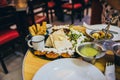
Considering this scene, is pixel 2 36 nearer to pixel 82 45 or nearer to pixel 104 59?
pixel 82 45

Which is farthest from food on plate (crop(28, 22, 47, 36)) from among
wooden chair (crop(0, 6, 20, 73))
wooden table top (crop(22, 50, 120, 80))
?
wooden chair (crop(0, 6, 20, 73))

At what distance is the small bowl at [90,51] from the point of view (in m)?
0.85

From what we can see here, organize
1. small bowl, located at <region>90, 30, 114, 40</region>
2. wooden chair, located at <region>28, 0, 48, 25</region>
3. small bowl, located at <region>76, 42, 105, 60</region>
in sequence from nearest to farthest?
small bowl, located at <region>76, 42, 105, 60</region>
small bowl, located at <region>90, 30, 114, 40</region>
wooden chair, located at <region>28, 0, 48, 25</region>

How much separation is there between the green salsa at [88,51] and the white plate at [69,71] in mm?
55

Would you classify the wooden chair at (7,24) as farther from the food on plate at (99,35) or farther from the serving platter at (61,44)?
the food on plate at (99,35)

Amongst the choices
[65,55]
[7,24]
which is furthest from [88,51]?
[7,24]

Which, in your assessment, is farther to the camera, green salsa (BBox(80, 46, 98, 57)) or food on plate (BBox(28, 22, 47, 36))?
food on plate (BBox(28, 22, 47, 36))

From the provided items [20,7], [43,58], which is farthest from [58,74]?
[20,7]

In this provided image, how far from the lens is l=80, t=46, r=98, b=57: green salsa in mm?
875

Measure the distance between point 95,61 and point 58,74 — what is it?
25cm

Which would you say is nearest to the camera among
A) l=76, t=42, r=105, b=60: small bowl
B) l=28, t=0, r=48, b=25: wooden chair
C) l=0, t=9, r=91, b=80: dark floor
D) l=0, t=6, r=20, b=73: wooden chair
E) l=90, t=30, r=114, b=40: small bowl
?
l=76, t=42, r=105, b=60: small bowl

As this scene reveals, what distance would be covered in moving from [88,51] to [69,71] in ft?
0.58

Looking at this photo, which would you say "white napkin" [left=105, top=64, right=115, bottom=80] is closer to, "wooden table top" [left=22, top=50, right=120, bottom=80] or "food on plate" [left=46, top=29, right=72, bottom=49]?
"wooden table top" [left=22, top=50, right=120, bottom=80]

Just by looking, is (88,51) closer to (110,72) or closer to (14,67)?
(110,72)
